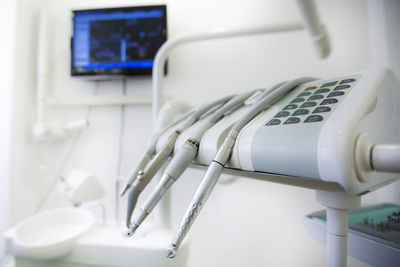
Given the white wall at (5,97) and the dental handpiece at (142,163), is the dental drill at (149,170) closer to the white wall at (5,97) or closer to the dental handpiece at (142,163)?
the dental handpiece at (142,163)

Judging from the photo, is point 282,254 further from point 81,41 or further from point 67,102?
Result: point 81,41

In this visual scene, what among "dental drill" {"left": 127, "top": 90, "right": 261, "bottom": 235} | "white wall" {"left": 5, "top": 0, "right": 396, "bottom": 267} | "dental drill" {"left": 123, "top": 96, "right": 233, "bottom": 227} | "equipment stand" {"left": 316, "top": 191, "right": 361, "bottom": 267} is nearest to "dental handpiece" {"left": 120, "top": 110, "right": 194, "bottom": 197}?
"dental drill" {"left": 123, "top": 96, "right": 233, "bottom": 227}

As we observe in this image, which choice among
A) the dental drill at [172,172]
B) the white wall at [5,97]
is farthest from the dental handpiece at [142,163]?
the white wall at [5,97]

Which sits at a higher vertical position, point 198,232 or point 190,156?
point 190,156

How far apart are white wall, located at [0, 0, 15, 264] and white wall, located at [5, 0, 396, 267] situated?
0.09 ft

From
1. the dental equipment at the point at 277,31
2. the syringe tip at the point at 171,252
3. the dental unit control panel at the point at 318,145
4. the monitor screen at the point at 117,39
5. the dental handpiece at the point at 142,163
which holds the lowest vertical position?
the syringe tip at the point at 171,252

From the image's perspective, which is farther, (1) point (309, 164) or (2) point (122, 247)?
(2) point (122, 247)

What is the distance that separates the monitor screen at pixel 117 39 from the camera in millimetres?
992

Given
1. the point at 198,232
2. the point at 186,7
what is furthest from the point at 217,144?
the point at 186,7

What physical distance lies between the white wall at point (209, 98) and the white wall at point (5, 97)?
0.03 meters

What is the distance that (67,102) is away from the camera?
1.05 m

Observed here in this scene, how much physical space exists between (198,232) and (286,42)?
94 cm

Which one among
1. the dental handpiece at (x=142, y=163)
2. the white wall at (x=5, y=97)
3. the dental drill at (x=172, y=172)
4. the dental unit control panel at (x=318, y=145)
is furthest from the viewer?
the white wall at (x=5, y=97)

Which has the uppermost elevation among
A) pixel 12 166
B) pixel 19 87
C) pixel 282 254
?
pixel 19 87
